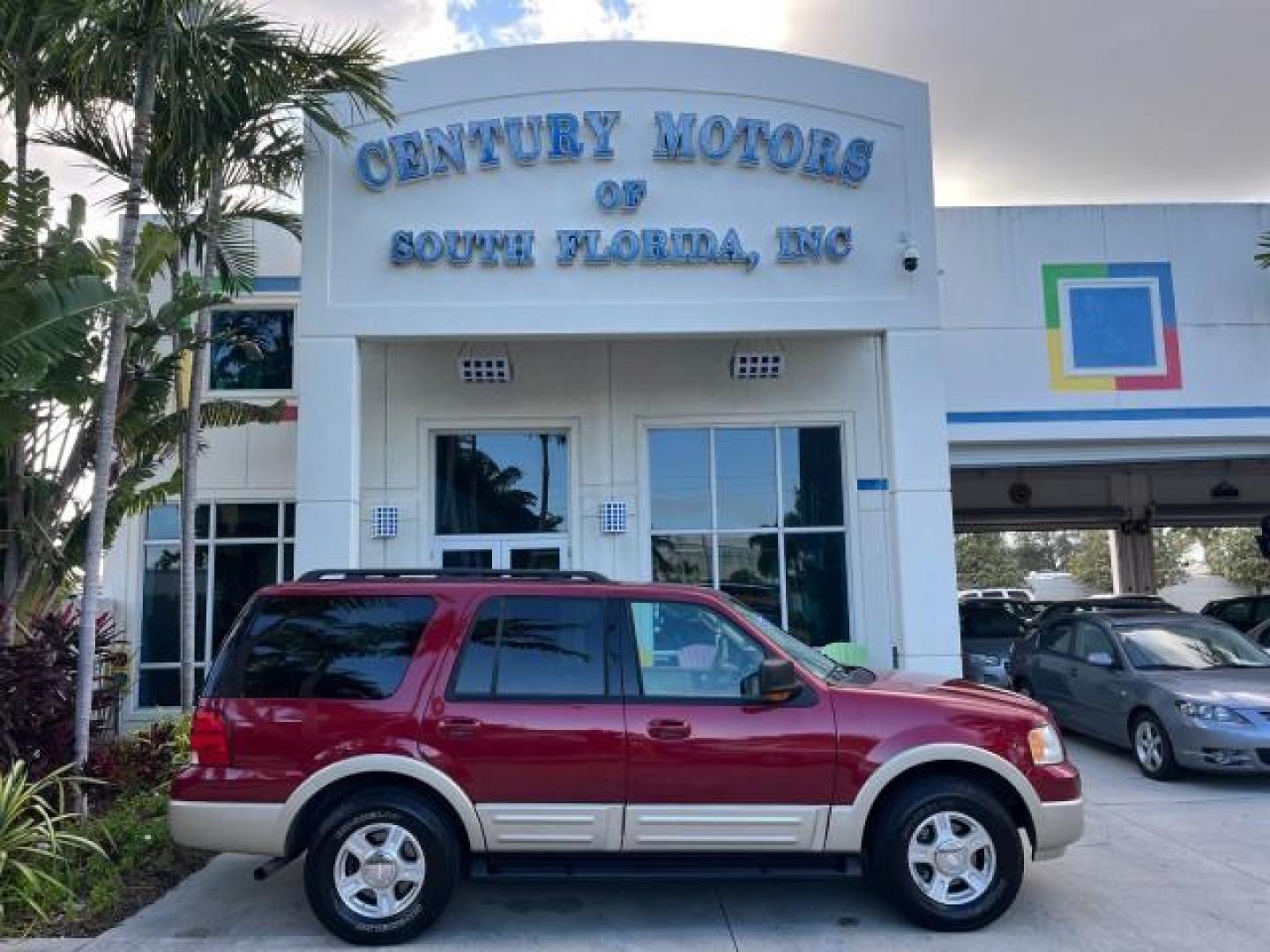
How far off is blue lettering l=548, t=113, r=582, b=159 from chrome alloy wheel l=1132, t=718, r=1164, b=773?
802cm

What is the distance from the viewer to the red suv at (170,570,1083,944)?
5.15 meters

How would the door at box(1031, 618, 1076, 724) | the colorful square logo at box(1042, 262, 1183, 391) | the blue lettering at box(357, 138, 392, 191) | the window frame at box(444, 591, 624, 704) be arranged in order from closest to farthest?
the window frame at box(444, 591, 624, 704) < the blue lettering at box(357, 138, 392, 191) < the door at box(1031, 618, 1076, 724) < the colorful square logo at box(1042, 262, 1183, 391)

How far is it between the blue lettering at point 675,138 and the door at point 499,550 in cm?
463

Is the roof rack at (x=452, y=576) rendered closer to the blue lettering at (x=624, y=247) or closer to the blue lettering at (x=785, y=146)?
the blue lettering at (x=624, y=247)

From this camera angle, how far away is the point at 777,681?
5.11 meters

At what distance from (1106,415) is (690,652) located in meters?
9.86

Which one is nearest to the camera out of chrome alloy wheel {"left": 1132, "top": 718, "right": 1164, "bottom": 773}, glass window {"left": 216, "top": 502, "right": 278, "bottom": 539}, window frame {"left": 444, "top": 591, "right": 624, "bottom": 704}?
window frame {"left": 444, "top": 591, "right": 624, "bottom": 704}

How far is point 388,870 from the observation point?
5129mm

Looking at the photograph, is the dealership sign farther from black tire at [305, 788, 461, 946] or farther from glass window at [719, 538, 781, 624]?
black tire at [305, 788, 461, 946]

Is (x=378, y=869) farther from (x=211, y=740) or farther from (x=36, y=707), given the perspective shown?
(x=36, y=707)

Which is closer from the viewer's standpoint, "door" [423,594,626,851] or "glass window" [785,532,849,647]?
"door" [423,594,626,851]

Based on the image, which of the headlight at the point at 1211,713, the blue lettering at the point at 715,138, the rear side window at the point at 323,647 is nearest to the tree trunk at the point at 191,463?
the rear side window at the point at 323,647

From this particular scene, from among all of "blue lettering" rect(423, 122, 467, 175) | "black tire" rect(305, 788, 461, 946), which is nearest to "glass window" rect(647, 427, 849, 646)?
"blue lettering" rect(423, 122, 467, 175)

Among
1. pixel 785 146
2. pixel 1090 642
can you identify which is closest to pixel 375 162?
pixel 785 146
